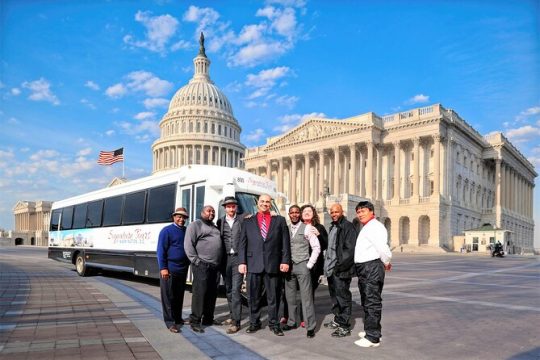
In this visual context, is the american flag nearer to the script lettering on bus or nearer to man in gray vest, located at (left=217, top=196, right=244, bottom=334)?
the script lettering on bus

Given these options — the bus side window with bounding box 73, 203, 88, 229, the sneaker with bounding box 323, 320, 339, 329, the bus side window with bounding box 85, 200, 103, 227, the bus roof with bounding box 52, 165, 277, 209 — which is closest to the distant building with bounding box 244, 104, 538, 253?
the bus side window with bounding box 73, 203, 88, 229

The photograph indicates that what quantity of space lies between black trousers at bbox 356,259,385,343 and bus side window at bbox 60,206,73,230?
662 inches

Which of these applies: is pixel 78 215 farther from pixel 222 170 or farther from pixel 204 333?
pixel 204 333

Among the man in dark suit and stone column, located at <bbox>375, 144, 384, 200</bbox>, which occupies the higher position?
stone column, located at <bbox>375, 144, 384, 200</bbox>

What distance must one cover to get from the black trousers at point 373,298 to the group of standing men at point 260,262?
1.51 feet

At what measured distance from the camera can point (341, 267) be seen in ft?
24.8

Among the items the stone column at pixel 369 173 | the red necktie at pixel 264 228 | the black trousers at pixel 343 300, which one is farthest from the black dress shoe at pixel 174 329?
the stone column at pixel 369 173

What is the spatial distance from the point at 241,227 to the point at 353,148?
197ft

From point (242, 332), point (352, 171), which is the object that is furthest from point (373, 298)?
point (352, 171)

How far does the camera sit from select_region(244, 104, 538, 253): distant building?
5978 cm

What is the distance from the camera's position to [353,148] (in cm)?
6612

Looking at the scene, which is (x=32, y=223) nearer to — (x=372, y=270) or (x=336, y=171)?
(x=336, y=171)

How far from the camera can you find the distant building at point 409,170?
5978cm

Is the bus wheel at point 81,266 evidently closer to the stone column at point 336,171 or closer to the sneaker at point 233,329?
the sneaker at point 233,329
